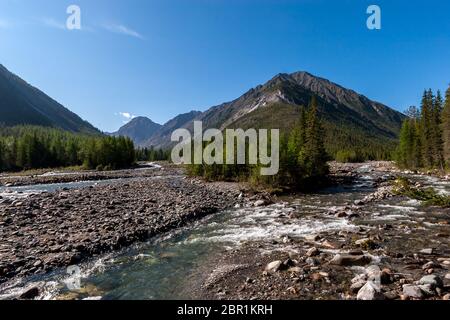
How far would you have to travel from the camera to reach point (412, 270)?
14.0 meters

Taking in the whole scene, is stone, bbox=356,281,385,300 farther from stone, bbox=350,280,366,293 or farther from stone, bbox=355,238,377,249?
stone, bbox=355,238,377,249

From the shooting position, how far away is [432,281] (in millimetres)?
11984

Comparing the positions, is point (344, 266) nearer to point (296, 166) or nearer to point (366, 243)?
point (366, 243)

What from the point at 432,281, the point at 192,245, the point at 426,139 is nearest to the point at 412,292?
the point at 432,281

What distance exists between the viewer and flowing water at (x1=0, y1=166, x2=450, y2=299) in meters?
13.3

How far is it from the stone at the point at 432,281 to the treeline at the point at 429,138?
210ft

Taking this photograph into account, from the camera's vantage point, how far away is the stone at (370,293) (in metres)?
11.0

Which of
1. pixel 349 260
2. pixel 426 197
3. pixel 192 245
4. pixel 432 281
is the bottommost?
pixel 192 245

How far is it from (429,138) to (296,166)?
154 ft

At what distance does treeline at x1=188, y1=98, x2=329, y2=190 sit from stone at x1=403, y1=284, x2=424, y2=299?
3657 centimetres

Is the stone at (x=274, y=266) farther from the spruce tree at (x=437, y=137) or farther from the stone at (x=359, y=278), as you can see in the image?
the spruce tree at (x=437, y=137)

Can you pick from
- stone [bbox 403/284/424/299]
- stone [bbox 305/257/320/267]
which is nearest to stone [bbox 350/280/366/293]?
→ stone [bbox 403/284/424/299]

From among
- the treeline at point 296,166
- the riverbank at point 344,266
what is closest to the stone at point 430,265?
the riverbank at point 344,266
